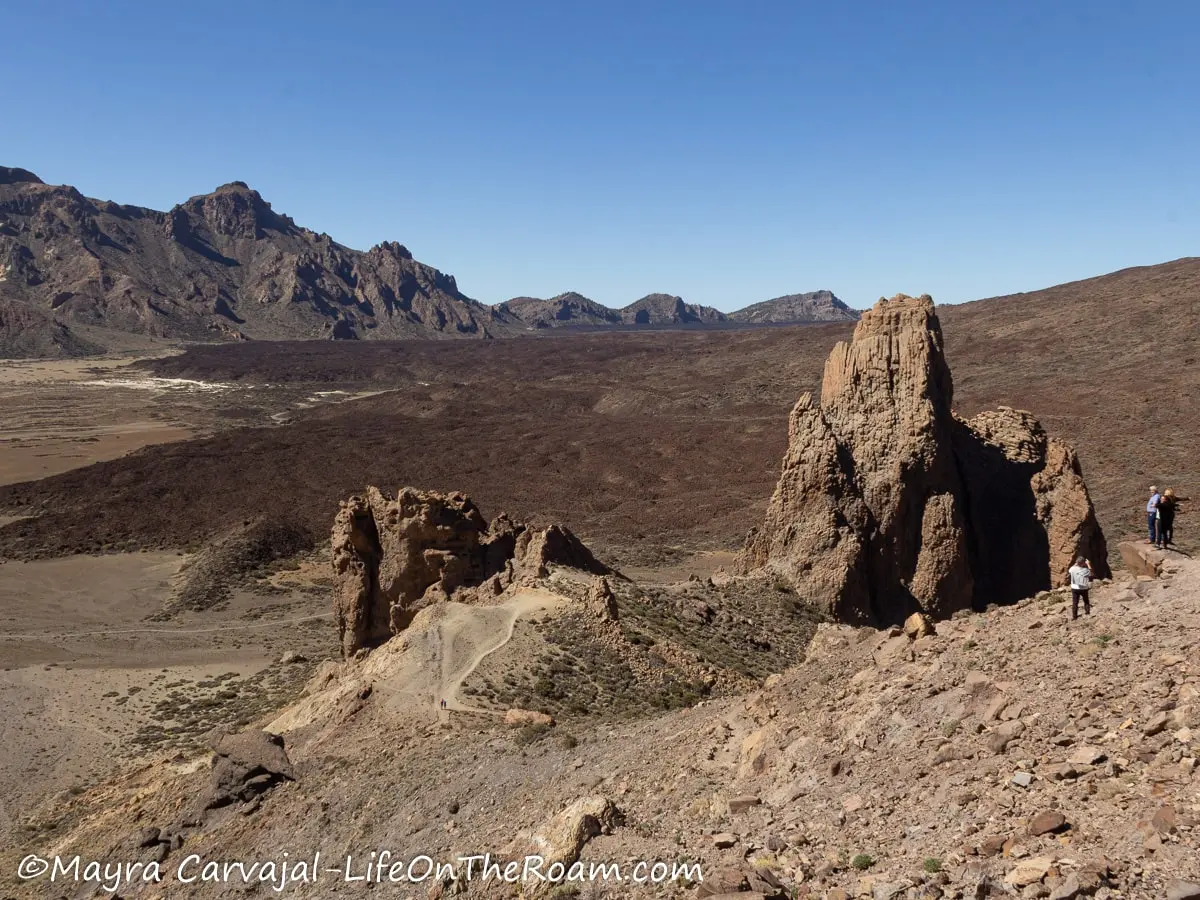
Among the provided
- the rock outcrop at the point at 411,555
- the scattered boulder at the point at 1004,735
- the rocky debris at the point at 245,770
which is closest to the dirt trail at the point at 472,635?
the rock outcrop at the point at 411,555

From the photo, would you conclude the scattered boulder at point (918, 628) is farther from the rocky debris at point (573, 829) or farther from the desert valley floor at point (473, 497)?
the rocky debris at point (573, 829)

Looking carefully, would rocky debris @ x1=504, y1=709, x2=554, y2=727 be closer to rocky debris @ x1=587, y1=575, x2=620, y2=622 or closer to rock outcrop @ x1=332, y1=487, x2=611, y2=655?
rocky debris @ x1=587, y1=575, x2=620, y2=622

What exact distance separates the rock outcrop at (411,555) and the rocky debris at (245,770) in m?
7.80

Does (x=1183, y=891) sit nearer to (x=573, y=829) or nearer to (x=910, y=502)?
(x=573, y=829)

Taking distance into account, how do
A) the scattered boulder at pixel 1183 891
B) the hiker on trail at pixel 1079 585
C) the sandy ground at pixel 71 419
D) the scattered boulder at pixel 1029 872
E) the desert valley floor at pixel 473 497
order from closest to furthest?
the scattered boulder at pixel 1183 891 < the scattered boulder at pixel 1029 872 < the hiker on trail at pixel 1079 585 < the desert valley floor at pixel 473 497 < the sandy ground at pixel 71 419

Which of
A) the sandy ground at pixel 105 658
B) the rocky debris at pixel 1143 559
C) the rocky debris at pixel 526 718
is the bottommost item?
the sandy ground at pixel 105 658

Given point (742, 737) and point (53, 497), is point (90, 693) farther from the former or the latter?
point (53, 497)

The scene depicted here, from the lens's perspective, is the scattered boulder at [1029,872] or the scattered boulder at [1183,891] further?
the scattered boulder at [1029,872]

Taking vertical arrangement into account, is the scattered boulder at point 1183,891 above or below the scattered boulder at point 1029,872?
above

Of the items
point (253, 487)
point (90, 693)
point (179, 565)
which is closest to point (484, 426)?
point (253, 487)

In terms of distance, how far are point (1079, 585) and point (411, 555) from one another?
1761 centimetres

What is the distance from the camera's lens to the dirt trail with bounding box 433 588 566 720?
17.0 metres

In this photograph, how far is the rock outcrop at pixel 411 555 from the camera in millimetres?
23984

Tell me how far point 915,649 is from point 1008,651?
1.38 m
